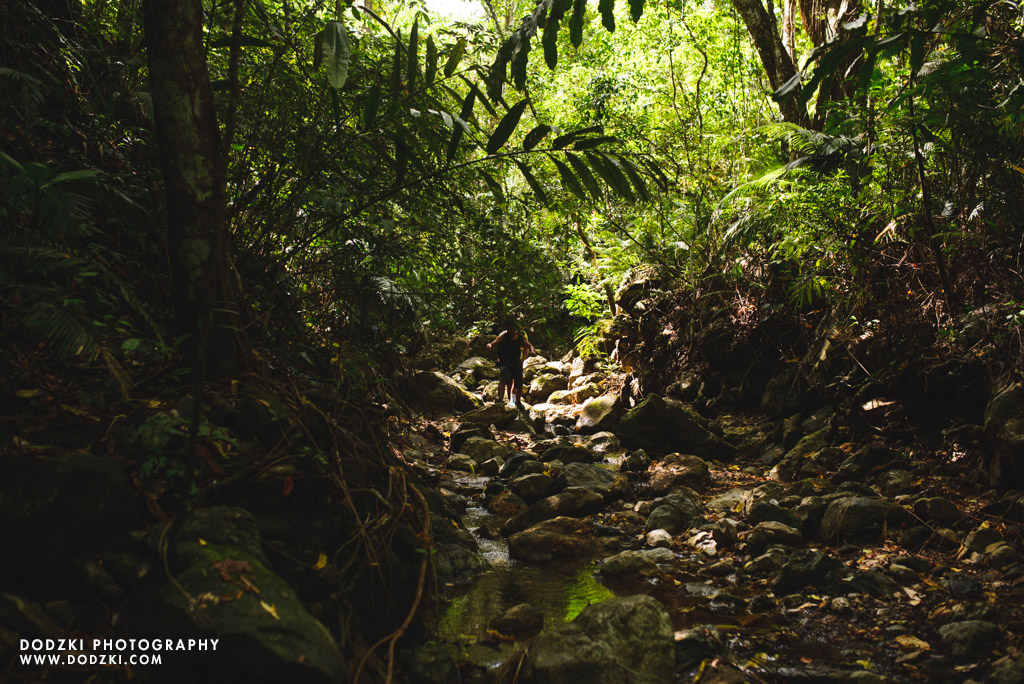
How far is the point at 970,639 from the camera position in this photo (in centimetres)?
262

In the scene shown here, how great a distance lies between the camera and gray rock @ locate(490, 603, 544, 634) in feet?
9.66

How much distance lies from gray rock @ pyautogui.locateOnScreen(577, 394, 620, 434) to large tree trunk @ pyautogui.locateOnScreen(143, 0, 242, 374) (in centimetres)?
629

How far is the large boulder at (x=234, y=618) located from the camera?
5.64ft

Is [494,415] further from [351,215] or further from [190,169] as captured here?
[190,169]

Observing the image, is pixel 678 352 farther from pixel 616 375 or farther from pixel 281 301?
pixel 281 301

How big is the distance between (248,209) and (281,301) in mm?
554

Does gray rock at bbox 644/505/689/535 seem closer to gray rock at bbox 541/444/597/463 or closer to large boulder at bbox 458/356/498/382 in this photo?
gray rock at bbox 541/444/597/463

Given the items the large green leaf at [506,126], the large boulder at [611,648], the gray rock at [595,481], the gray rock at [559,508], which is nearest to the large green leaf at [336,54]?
the large green leaf at [506,126]

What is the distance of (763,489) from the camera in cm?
496

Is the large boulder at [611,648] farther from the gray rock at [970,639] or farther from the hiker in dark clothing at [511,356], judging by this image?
the hiker in dark clothing at [511,356]

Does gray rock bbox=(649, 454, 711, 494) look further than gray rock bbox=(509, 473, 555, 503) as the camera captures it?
Yes

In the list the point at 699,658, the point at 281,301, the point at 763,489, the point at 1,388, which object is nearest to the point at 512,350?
the point at 763,489

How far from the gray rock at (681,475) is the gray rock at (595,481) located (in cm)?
35

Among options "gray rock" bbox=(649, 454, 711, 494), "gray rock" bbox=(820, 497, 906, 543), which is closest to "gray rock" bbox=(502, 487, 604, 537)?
"gray rock" bbox=(649, 454, 711, 494)
